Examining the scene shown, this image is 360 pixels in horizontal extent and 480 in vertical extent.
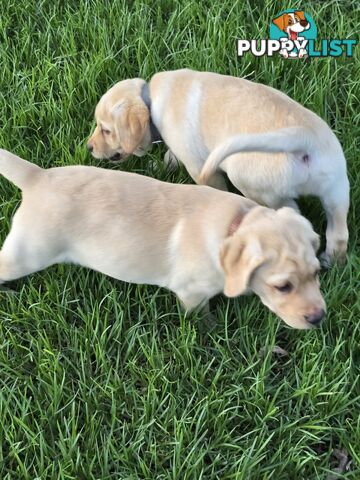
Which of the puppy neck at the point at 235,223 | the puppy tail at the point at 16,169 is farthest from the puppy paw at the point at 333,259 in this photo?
the puppy tail at the point at 16,169

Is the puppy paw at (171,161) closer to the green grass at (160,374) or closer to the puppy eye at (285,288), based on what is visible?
the green grass at (160,374)

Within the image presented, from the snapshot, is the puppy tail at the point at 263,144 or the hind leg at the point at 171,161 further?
the hind leg at the point at 171,161

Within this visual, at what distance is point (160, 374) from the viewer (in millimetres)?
2709

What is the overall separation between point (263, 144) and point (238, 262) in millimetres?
641

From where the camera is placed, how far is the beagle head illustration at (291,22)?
4223mm

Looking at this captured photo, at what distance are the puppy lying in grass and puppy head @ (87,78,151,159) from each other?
0.64m

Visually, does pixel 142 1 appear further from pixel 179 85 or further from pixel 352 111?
pixel 352 111

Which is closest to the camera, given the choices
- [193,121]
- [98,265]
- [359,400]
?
[359,400]

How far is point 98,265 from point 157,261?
30cm

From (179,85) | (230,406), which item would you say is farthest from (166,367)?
(179,85)

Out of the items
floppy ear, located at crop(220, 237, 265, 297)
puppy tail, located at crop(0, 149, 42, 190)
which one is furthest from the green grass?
puppy tail, located at crop(0, 149, 42, 190)

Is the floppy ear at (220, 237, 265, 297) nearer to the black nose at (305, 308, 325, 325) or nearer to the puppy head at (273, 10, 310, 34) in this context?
the black nose at (305, 308, 325, 325)

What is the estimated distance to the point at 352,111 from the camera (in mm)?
3756

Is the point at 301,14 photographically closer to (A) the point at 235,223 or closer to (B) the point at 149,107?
(B) the point at 149,107
